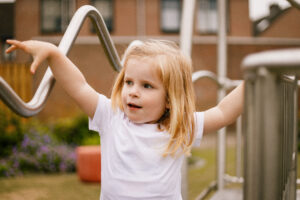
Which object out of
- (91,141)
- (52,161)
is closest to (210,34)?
(91,141)

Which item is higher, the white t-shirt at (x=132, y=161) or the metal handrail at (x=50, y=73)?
the metal handrail at (x=50, y=73)

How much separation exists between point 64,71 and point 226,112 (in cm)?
49

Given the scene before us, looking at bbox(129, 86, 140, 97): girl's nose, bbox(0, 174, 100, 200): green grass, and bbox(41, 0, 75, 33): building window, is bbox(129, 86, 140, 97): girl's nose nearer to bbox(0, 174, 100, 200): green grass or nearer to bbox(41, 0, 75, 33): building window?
bbox(0, 174, 100, 200): green grass

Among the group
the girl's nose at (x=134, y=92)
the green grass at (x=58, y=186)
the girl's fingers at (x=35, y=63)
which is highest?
the girl's fingers at (x=35, y=63)

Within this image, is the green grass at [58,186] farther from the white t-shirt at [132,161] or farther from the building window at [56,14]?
the building window at [56,14]

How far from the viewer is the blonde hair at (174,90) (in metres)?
1.11

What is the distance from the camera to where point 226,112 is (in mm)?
1164

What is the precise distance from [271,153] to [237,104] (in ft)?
1.94

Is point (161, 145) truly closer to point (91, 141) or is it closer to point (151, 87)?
point (151, 87)

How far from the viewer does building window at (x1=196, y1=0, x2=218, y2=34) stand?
11.4 m

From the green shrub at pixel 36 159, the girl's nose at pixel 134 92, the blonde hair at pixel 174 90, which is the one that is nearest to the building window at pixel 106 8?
the green shrub at pixel 36 159

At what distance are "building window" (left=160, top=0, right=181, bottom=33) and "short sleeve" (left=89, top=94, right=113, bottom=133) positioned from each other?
10731mm

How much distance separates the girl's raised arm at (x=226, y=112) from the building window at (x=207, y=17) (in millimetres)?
10408

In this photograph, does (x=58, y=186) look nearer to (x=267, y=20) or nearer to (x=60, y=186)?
(x=60, y=186)
